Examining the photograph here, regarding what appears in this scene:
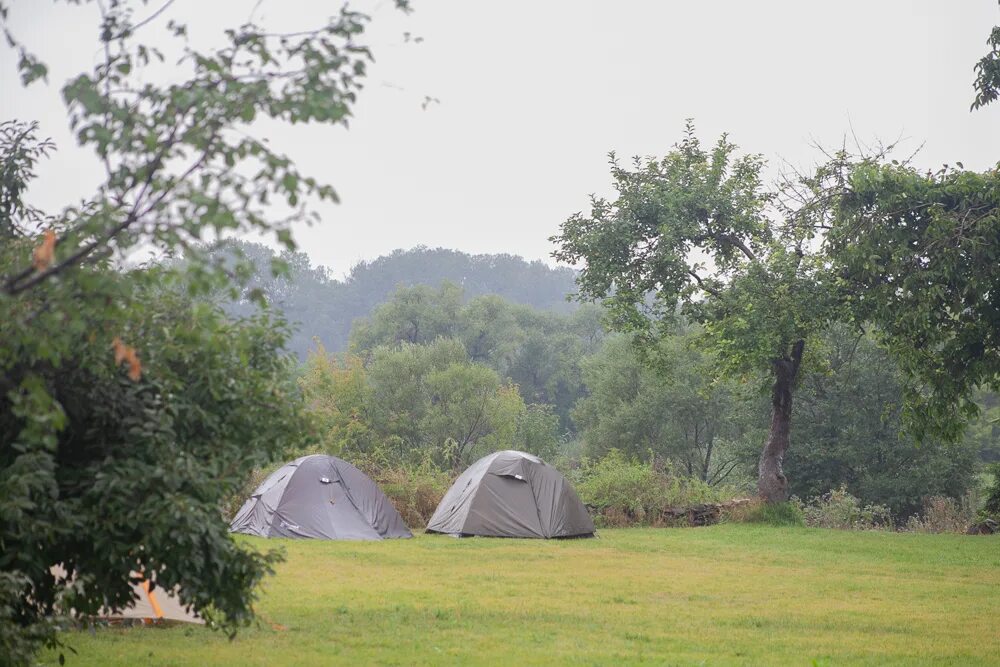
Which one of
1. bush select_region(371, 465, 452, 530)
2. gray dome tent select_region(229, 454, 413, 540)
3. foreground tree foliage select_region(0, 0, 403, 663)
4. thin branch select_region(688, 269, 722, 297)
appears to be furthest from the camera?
bush select_region(371, 465, 452, 530)

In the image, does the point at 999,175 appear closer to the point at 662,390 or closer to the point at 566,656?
the point at 566,656

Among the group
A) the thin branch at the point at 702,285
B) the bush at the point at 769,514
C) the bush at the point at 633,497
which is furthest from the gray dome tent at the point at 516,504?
the thin branch at the point at 702,285

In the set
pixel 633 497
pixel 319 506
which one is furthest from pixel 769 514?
pixel 319 506

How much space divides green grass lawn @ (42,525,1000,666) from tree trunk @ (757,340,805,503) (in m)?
4.19

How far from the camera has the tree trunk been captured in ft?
68.4

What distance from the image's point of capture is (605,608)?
1045 cm

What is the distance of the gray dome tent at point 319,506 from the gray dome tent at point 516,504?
45.5 inches

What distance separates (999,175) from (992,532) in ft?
29.3

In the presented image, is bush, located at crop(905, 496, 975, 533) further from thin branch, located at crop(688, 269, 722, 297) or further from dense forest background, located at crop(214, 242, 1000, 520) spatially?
thin branch, located at crop(688, 269, 722, 297)

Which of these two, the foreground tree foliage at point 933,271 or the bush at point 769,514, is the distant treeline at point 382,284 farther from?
the foreground tree foliage at point 933,271

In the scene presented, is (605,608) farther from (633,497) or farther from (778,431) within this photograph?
(778,431)

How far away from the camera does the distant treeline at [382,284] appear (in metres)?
81.4

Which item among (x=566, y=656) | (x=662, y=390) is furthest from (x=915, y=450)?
(x=566, y=656)

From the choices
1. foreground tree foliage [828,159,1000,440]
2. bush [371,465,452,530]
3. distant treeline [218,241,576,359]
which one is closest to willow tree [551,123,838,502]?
foreground tree foliage [828,159,1000,440]
